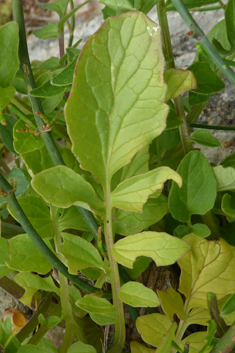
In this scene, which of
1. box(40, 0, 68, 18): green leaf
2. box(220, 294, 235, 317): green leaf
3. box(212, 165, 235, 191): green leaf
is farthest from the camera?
box(40, 0, 68, 18): green leaf

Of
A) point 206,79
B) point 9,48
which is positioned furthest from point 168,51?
point 9,48

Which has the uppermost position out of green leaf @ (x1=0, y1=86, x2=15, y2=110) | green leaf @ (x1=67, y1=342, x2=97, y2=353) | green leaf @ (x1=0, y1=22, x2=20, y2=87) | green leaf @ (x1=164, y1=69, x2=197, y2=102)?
green leaf @ (x1=0, y1=22, x2=20, y2=87)

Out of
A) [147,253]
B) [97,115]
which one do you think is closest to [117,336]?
[147,253]

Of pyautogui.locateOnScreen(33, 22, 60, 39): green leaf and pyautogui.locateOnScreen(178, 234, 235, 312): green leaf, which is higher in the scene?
pyautogui.locateOnScreen(33, 22, 60, 39): green leaf

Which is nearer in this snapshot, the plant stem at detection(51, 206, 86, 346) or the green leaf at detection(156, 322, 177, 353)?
the green leaf at detection(156, 322, 177, 353)

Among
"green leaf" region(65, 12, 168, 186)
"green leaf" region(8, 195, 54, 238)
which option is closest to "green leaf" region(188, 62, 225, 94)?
"green leaf" region(65, 12, 168, 186)

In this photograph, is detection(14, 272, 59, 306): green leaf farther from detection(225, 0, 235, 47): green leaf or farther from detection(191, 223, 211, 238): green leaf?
detection(225, 0, 235, 47): green leaf

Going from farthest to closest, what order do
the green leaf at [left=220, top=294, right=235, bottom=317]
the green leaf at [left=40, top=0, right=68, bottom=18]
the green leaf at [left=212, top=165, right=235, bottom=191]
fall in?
the green leaf at [left=40, top=0, right=68, bottom=18], the green leaf at [left=212, top=165, right=235, bottom=191], the green leaf at [left=220, top=294, right=235, bottom=317]

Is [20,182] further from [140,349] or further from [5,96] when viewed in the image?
[140,349]
